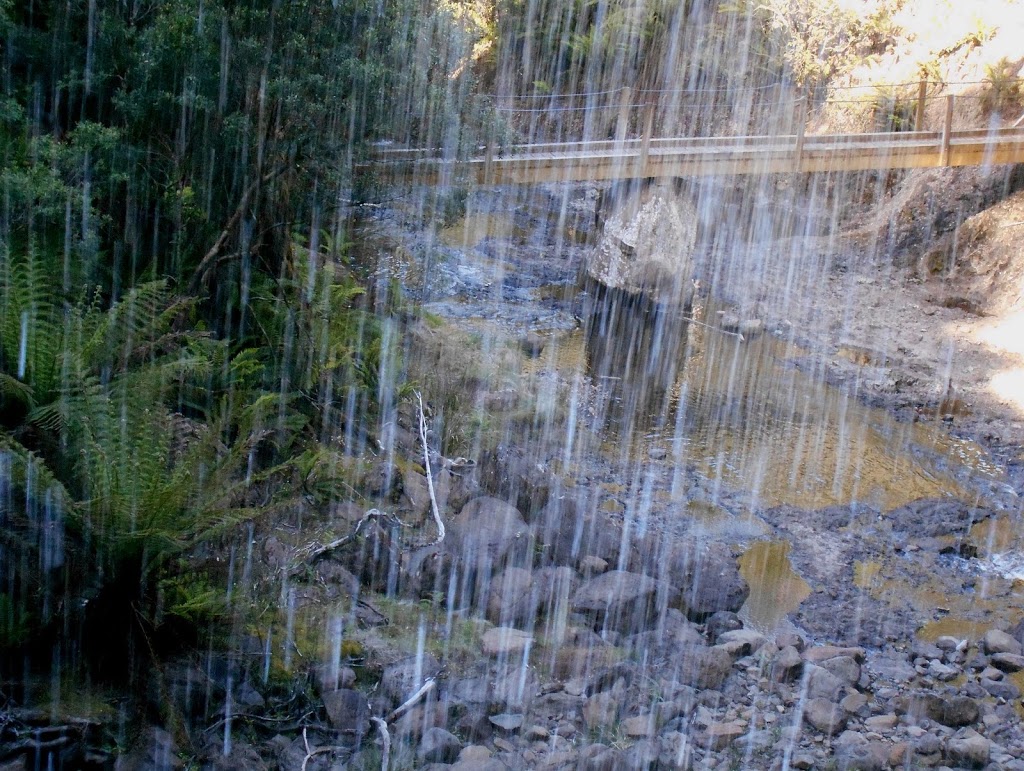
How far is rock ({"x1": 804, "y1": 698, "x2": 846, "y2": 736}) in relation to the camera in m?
4.59

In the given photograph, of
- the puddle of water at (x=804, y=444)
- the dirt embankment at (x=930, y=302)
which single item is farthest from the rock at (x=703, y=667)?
the dirt embankment at (x=930, y=302)

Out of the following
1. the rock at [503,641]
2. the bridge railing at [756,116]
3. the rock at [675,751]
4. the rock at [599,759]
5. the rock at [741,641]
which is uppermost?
the bridge railing at [756,116]

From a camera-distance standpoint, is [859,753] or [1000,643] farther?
[1000,643]

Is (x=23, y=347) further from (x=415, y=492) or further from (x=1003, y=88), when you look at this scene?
(x=1003, y=88)

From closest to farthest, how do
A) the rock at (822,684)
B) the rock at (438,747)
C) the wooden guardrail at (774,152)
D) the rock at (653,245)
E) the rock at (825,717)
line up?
the rock at (438,747) < the rock at (825,717) < the rock at (822,684) < the wooden guardrail at (774,152) < the rock at (653,245)

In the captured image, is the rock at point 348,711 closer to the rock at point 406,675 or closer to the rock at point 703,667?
the rock at point 406,675

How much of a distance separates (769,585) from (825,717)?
1785 millimetres

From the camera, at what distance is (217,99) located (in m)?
5.96

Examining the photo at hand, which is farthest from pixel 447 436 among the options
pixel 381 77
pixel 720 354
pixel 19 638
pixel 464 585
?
pixel 720 354

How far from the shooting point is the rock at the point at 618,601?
17.2ft

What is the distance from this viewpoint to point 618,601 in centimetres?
531

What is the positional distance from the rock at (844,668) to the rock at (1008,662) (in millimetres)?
920

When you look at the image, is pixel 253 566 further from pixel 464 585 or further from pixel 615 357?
pixel 615 357

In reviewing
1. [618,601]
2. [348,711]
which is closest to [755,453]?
[618,601]
